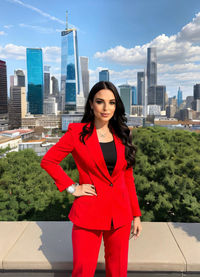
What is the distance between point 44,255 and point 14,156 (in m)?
2.92

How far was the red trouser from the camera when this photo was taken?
150cm

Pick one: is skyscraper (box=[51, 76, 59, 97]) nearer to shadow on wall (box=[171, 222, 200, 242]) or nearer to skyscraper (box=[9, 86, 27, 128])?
skyscraper (box=[9, 86, 27, 128])

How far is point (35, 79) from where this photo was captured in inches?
5113

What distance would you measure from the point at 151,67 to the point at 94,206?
667ft

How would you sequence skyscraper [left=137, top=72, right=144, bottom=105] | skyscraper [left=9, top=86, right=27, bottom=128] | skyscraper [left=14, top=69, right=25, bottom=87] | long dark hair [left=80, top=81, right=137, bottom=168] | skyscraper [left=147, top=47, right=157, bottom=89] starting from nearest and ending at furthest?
long dark hair [left=80, top=81, right=137, bottom=168] → skyscraper [left=9, top=86, right=27, bottom=128] → skyscraper [left=14, top=69, right=25, bottom=87] → skyscraper [left=137, top=72, right=144, bottom=105] → skyscraper [left=147, top=47, right=157, bottom=89]

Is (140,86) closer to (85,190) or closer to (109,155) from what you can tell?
(109,155)

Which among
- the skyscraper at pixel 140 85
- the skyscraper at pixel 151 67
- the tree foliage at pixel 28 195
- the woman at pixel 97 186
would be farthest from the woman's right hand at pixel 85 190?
the skyscraper at pixel 151 67

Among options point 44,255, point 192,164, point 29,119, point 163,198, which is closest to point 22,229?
point 44,255

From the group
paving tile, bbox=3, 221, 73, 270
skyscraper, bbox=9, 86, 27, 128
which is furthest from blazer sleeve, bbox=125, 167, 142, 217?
skyscraper, bbox=9, 86, 27, 128

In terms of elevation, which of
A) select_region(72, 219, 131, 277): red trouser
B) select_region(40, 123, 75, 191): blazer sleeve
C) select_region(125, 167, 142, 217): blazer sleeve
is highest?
select_region(40, 123, 75, 191): blazer sleeve

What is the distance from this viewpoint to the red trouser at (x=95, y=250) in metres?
1.50

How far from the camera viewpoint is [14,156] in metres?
4.66

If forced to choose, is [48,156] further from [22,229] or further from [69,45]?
[69,45]

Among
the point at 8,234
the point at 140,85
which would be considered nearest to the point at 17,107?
the point at 140,85
